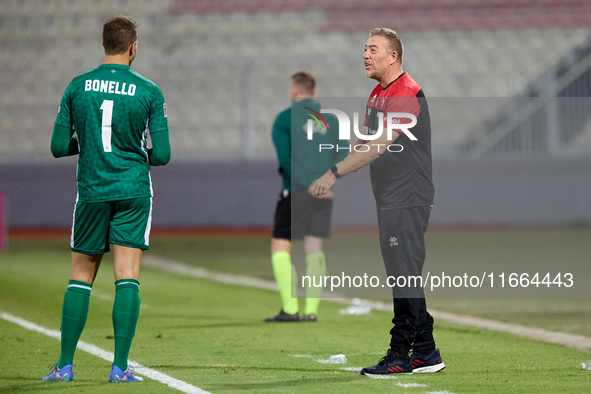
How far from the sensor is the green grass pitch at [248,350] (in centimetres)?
442

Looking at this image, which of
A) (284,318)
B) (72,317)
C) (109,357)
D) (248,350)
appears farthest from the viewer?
(284,318)

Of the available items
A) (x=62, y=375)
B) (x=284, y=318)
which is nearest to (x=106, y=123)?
(x=62, y=375)

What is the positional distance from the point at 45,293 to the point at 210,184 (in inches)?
337

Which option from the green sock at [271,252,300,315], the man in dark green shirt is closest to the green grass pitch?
the green sock at [271,252,300,315]

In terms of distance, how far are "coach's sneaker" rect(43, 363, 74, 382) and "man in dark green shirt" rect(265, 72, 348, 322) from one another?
3019 millimetres

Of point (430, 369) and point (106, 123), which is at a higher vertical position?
point (106, 123)

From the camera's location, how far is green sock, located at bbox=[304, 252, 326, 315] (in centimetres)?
732

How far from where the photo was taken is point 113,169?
432 centimetres

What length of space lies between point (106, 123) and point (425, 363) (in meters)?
Answer: 2.08

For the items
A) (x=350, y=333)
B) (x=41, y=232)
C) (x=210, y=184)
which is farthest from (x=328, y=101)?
(x=350, y=333)

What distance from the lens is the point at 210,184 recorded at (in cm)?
1725

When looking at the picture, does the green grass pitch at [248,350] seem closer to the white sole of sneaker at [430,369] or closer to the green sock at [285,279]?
the white sole of sneaker at [430,369]

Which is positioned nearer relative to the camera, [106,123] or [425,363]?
[106,123]

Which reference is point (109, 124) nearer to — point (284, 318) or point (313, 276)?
point (284, 318)
